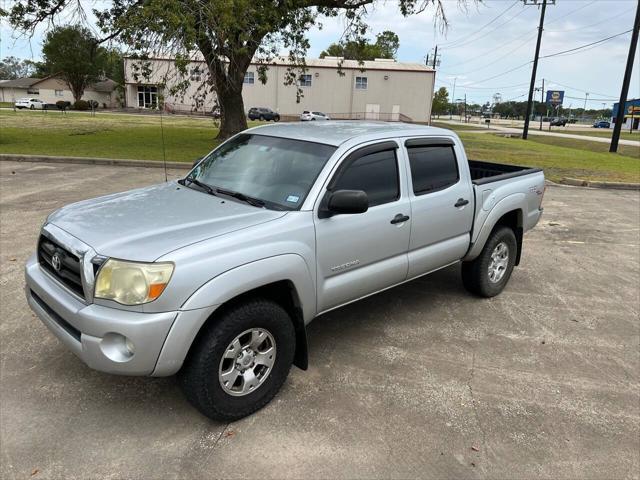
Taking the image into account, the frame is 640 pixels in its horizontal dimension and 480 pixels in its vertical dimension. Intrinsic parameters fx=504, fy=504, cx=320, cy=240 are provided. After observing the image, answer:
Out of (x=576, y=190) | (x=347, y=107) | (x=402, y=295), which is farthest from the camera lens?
(x=347, y=107)

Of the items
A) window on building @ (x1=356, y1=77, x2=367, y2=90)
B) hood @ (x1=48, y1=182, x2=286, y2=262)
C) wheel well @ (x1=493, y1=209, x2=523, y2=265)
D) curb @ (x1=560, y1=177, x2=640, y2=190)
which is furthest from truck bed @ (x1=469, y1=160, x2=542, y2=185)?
window on building @ (x1=356, y1=77, x2=367, y2=90)

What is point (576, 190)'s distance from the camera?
12898mm

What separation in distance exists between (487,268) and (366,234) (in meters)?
2.05

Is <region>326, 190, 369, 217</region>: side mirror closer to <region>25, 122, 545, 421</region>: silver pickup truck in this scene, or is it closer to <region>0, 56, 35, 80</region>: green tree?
<region>25, 122, 545, 421</region>: silver pickup truck

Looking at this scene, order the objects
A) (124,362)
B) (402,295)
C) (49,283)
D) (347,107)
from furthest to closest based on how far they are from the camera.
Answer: (347,107) → (402,295) → (49,283) → (124,362)

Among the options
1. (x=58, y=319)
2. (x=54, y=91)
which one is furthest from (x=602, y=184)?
(x=54, y=91)

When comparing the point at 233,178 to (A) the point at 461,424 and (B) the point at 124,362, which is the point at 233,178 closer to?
(B) the point at 124,362

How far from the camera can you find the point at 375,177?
3918mm

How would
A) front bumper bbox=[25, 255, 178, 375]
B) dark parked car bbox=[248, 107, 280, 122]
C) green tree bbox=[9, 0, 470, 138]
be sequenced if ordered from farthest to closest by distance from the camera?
dark parked car bbox=[248, 107, 280, 122] < green tree bbox=[9, 0, 470, 138] < front bumper bbox=[25, 255, 178, 375]

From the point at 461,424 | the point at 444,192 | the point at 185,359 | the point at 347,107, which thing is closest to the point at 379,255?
the point at 444,192

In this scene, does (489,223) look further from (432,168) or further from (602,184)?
(602,184)

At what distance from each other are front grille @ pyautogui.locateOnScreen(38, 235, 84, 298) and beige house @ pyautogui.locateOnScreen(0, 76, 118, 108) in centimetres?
8458

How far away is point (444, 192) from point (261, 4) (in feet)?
35.2

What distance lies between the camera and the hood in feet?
9.25
